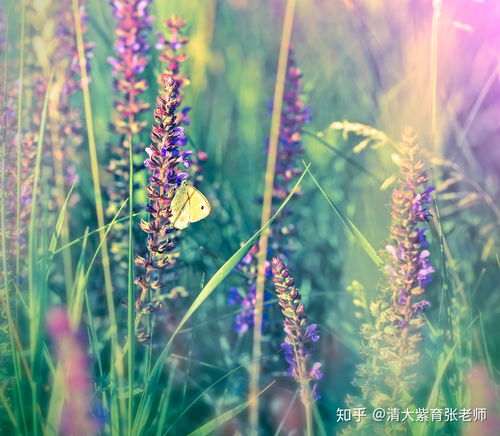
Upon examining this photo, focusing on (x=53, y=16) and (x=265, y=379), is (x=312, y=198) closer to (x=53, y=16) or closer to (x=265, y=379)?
(x=265, y=379)

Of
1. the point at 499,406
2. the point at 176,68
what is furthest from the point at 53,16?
the point at 499,406

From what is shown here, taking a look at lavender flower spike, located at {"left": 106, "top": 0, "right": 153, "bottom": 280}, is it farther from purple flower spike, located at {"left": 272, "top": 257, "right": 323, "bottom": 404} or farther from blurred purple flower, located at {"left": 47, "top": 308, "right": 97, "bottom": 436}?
purple flower spike, located at {"left": 272, "top": 257, "right": 323, "bottom": 404}

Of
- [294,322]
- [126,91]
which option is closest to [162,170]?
[294,322]

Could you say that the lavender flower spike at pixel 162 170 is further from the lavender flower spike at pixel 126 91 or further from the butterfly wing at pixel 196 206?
the lavender flower spike at pixel 126 91

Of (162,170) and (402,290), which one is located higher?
(162,170)

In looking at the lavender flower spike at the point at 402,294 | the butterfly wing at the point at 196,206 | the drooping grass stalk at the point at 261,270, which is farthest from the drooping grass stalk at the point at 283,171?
the lavender flower spike at the point at 402,294

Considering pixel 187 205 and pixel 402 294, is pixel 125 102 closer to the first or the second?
pixel 187 205

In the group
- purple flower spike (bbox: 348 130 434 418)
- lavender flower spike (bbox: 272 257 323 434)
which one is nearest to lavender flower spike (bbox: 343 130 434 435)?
purple flower spike (bbox: 348 130 434 418)
